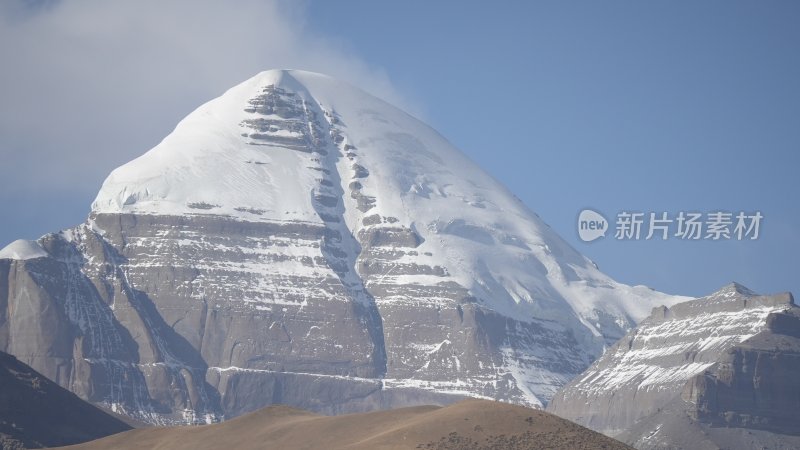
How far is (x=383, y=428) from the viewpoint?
6417 inches

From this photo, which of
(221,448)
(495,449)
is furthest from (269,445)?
(495,449)

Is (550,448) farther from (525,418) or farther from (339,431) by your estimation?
(339,431)

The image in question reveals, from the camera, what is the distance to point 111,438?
186m

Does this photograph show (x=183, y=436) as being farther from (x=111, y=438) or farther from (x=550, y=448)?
(x=550, y=448)

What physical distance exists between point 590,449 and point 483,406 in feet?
42.2

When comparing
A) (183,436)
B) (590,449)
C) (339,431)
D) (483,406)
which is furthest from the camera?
(183,436)

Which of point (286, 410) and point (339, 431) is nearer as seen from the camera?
point (339, 431)

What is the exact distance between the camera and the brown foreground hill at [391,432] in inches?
5856

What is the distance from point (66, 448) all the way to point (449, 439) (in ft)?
162

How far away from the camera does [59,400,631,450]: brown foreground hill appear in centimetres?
14875

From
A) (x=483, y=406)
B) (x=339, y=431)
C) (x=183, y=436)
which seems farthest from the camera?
(x=183, y=436)

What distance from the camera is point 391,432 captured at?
15525 cm

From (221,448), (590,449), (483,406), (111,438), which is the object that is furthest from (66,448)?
(590,449)

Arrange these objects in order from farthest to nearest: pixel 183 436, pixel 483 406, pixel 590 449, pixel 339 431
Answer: pixel 183 436, pixel 339 431, pixel 483 406, pixel 590 449
